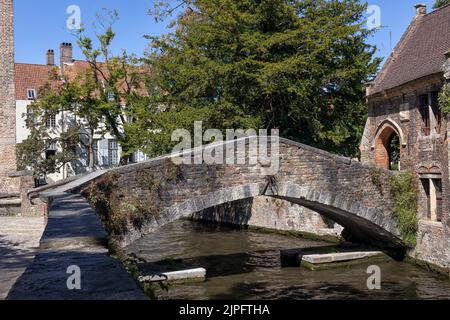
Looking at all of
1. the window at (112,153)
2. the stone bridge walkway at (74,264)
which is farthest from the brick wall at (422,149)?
the window at (112,153)

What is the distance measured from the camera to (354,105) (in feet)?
73.0

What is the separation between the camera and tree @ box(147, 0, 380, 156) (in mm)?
19625

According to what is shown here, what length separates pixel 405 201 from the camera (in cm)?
1584

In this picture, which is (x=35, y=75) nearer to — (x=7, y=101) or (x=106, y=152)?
(x=106, y=152)

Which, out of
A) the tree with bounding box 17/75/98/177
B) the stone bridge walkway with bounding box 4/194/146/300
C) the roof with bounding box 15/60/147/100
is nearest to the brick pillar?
the tree with bounding box 17/75/98/177

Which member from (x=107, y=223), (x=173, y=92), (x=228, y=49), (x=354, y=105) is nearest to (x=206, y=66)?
(x=228, y=49)

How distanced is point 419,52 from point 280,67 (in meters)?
4.91

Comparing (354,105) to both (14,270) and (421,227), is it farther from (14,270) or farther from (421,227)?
(14,270)

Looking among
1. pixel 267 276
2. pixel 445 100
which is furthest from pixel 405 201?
pixel 267 276

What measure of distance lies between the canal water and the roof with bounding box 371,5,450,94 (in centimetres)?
609

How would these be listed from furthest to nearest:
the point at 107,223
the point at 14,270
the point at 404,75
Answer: the point at 404,75, the point at 107,223, the point at 14,270

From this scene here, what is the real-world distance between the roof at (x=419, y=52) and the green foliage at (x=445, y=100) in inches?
29.0

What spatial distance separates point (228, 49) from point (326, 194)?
852cm
